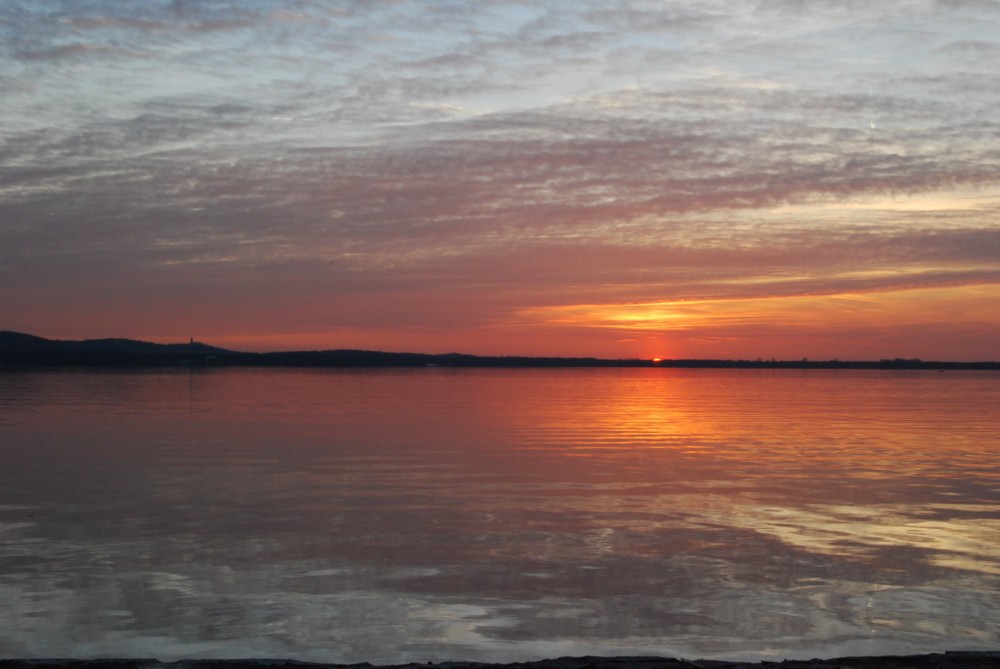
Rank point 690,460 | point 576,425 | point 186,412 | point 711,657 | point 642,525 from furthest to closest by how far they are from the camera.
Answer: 1. point 186,412
2. point 576,425
3. point 690,460
4. point 642,525
5. point 711,657

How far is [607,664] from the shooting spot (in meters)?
7.88

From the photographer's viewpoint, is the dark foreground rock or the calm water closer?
the dark foreground rock

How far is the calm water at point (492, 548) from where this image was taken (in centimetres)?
955

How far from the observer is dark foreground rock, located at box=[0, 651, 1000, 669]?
785 centimetres

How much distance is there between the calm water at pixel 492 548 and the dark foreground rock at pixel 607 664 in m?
0.82

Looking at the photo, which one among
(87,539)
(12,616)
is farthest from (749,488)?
(12,616)

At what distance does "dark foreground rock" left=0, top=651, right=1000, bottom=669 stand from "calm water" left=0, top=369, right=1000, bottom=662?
0.82 metres

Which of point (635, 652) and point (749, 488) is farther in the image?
point (749, 488)

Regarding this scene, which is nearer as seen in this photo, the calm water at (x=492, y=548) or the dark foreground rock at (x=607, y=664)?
the dark foreground rock at (x=607, y=664)

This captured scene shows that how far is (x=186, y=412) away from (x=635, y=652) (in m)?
35.4

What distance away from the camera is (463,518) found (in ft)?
51.6

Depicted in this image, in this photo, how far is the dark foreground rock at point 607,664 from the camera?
785 cm

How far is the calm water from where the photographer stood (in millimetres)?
9547

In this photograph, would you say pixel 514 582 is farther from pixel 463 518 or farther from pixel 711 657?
pixel 463 518
